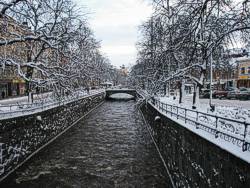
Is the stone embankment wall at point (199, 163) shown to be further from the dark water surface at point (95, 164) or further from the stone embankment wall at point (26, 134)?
the stone embankment wall at point (26, 134)

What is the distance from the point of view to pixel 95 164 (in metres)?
17.0

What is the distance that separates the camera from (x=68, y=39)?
15.6 m

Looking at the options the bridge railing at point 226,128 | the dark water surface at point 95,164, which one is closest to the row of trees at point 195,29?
the bridge railing at point 226,128

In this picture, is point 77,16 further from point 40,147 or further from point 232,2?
point 40,147

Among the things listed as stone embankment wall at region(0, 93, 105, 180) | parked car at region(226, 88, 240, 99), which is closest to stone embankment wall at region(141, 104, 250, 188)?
stone embankment wall at region(0, 93, 105, 180)

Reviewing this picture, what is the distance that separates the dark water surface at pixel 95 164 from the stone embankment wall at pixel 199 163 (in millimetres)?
2001

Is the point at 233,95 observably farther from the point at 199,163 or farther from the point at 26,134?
the point at 199,163

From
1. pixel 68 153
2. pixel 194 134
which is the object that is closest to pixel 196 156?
pixel 194 134

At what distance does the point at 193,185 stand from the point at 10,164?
10351 mm

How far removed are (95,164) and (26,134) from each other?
191 inches

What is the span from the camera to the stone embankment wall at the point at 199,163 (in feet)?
19.0

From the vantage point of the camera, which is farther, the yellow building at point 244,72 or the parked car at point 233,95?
the yellow building at point 244,72

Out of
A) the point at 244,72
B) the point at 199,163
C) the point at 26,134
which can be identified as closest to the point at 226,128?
the point at 199,163

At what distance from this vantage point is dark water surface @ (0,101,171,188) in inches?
555
